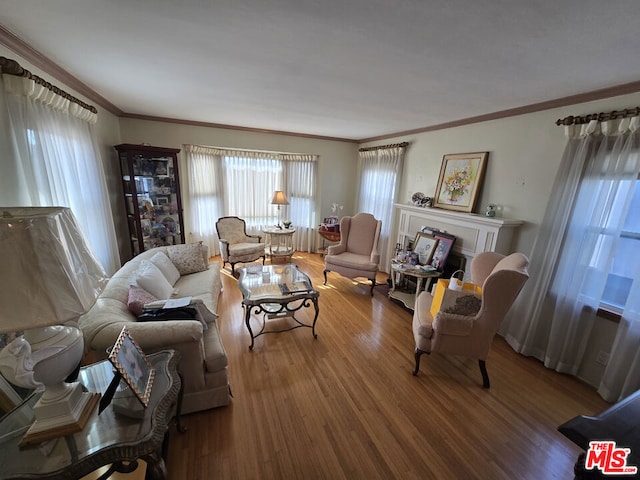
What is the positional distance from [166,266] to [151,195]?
66.3 inches

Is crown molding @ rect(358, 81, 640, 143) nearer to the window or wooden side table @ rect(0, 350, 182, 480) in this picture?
the window

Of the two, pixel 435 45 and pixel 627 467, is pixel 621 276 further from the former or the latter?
pixel 435 45

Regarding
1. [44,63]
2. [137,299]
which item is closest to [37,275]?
[137,299]

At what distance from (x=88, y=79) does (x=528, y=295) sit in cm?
476

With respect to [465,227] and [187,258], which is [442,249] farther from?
[187,258]

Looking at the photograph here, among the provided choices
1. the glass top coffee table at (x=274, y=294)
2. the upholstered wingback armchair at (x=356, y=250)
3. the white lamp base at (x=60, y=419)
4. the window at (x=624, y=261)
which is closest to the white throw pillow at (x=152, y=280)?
the glass top coffee table at (x=274, y=294)

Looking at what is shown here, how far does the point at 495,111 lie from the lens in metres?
2.74

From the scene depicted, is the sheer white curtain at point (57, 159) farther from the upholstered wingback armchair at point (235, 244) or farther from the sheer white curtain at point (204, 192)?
the sheer white curtain at point (204, 192)

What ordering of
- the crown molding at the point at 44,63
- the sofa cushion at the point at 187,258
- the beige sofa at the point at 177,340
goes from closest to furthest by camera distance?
the beige sofa at the point at 177,340 < the crown molding at the point at 44,63 < the sofa cushion at the point at 187,258

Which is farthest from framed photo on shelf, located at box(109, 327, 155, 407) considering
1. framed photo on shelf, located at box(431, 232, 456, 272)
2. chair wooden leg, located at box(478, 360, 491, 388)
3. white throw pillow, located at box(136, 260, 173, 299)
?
framed photo on shelf, located at box(431, 232, 456, 272)

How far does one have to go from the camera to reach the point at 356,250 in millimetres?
4148

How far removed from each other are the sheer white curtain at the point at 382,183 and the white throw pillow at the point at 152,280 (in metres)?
3.13

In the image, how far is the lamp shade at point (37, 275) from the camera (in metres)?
0.74

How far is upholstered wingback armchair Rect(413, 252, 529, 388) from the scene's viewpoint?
1.88 meters
